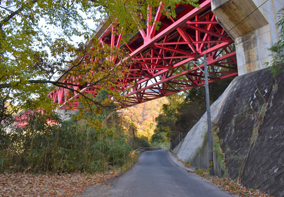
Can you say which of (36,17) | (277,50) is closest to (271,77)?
(277,50)

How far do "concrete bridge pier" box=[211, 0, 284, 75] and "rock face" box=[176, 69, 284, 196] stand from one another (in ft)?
2.28

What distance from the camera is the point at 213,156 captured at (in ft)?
38.5

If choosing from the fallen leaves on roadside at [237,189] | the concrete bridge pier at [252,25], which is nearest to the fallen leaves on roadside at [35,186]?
the fallen leaves on roadside at [237,189]

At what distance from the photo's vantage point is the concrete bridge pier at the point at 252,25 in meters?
9.88

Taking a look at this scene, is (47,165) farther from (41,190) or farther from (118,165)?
(118,165)

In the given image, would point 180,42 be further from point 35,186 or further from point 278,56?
point 35,186

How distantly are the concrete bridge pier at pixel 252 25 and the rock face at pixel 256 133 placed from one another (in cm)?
69

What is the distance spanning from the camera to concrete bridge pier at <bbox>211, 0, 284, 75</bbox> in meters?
9.88

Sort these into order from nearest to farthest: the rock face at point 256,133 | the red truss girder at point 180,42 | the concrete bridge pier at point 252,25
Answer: the rock face at point 256,133, the concrete bridge pier at point 252,25, the red truss girder at point 180,42

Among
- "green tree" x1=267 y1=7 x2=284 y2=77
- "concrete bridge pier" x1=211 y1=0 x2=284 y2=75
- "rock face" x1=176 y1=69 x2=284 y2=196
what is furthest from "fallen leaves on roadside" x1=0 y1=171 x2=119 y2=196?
"concrete bridge pier" x1=211 y1=0 x2=284 y2=75

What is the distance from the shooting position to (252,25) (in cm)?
1038

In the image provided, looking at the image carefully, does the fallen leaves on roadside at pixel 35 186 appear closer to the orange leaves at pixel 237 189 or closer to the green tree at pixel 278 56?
the orange leaves at pixel 237 189

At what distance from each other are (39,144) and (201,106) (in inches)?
786

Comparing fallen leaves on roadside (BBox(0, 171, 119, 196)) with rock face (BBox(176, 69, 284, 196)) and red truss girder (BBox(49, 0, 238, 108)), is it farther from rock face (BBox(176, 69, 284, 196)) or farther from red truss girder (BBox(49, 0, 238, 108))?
rock face (BBox(176, 69, 284, 196))
